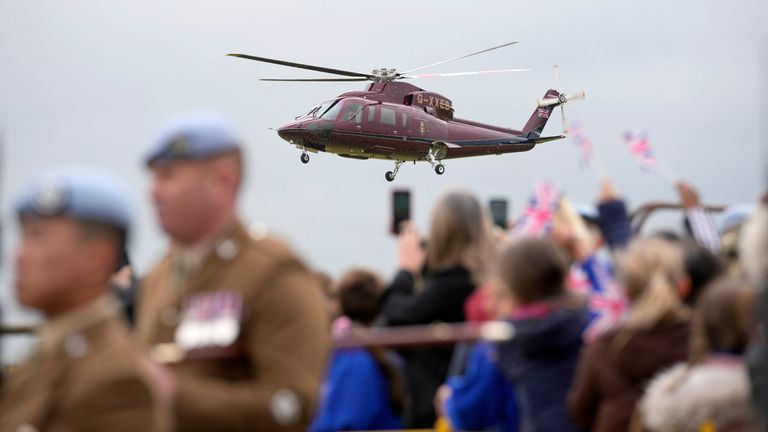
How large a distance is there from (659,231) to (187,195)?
3067 mm

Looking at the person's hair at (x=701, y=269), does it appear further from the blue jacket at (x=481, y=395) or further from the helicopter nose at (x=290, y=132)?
the helicopter nose at (x=290, y=132)

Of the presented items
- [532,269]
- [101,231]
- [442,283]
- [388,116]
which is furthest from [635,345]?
[388,116]

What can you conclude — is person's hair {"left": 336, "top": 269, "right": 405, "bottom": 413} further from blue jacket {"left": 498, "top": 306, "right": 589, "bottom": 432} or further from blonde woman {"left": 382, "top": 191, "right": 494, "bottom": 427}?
blue jacket {"left": 498, "top": 306, "right": 589, "bottom": 432}

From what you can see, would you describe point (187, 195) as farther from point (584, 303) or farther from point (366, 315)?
point (366, 315)

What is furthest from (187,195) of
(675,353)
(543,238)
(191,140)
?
(675,353)

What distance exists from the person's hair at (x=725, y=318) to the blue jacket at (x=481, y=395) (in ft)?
3.68

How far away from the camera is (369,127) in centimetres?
3572

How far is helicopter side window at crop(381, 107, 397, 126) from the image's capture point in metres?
36.1

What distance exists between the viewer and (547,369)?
5.30m

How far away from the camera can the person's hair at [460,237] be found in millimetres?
5871

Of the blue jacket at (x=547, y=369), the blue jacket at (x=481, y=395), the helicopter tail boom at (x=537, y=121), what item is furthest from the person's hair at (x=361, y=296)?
the helicopter tail boom at (x=537, y=121)

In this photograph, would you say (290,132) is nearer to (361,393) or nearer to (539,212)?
(539,212)

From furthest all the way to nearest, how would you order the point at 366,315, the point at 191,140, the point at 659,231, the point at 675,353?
the point at 366,315
the point at 659,231
the point at 675,353
the point at 191,140

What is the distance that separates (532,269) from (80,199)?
2.38m
